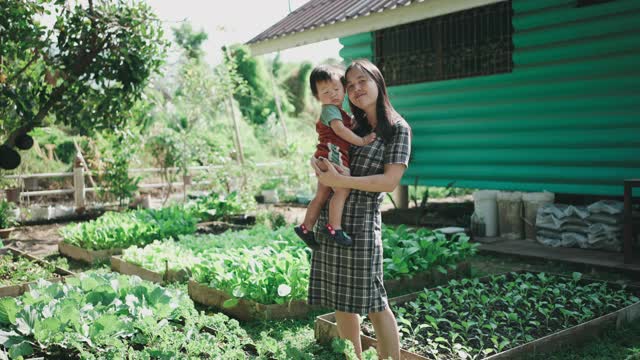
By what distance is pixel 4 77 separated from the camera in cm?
481

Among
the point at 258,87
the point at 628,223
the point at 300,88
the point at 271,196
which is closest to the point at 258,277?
the point at 628,223

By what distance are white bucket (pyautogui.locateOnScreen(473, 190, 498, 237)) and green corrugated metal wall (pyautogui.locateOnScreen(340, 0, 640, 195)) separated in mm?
469

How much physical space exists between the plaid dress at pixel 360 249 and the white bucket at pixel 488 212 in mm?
5205

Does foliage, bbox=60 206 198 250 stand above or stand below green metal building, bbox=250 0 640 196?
below

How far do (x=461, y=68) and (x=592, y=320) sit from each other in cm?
540

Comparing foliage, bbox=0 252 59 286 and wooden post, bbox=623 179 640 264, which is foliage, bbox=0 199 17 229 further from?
wooden post, bbox=623 179 640 264

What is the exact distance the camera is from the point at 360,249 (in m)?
3.16

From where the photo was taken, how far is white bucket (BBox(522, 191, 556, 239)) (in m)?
7.56

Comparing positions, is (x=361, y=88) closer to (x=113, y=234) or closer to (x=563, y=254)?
(x=563, y=254)

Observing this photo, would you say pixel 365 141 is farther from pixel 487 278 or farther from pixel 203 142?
pixel 203 142

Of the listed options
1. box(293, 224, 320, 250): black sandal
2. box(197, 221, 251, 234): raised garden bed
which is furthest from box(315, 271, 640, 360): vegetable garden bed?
box(197, 221, 251, 234): raised garden bed

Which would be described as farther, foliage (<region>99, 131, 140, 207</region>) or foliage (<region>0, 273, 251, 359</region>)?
foliage (<region>99, 131, 140, 207</region>)

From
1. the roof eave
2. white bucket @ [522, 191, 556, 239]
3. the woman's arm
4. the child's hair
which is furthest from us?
white bucket @ [522, 191, 556, 239]

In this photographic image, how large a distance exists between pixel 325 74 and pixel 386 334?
1.50 metres
